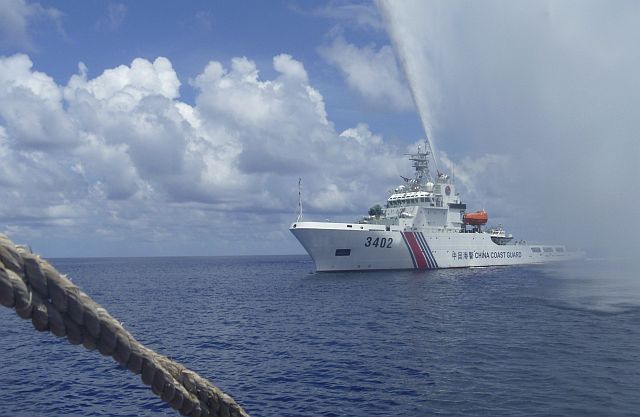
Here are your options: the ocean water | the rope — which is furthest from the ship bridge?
the rope

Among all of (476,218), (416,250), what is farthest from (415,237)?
(476,218)

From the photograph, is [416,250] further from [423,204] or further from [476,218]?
[476,218]

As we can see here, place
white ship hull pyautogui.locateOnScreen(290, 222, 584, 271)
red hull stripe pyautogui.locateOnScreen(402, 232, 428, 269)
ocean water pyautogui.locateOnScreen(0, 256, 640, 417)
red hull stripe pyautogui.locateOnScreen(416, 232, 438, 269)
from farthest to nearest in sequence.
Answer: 1. red hull stripe pyautogui.locateOnScreen(416, 232, 438, 269)
2. red hull stripe pyautogui.locateOnScreen(402, 232, 428, 269)
3. white ship hull pyautogui.locateOnScreen(290, 222, 584, 271)
4. ocean water pyautogui.locateOnScreen(0, 256, 640, 417)

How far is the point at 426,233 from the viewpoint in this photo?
86375 millimetres

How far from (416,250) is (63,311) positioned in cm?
8128

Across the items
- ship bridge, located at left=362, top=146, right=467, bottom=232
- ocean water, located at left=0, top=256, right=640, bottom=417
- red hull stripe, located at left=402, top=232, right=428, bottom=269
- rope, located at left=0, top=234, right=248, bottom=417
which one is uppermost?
ship bridge, located at left=362, top=146, right=467, bottom=232

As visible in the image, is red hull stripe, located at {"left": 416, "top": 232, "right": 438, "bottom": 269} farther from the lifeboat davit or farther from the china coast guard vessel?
the lifeboat davit

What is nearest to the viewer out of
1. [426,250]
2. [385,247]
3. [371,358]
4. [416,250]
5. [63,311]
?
[63,311]

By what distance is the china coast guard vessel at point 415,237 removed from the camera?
76688 millimetres

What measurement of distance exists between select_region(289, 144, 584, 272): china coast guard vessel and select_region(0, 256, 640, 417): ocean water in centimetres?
2422

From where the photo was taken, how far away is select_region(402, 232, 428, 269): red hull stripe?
268ft

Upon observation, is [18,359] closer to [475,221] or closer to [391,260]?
[391,260]

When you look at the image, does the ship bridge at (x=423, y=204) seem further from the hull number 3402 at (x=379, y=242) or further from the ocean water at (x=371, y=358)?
the ocean water at (x=371, y=358)

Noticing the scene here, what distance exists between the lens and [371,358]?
27.4 m
